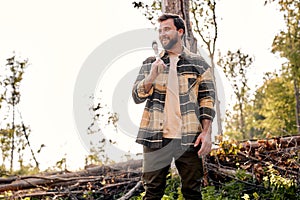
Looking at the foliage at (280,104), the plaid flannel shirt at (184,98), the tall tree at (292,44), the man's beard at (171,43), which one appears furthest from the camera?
the foliage at (280,104)

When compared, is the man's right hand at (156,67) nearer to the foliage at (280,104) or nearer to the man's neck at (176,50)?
the man's neck at (176,50)

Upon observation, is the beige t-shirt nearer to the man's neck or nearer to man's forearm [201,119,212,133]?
the man's neck

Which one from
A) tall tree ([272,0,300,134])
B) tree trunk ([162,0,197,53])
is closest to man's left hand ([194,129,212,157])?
tree trunk ([162,0,197,53])

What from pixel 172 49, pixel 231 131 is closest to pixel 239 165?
pixel 172 49

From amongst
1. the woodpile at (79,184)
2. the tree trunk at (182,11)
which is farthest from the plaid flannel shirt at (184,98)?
the woodpile at (79,184)

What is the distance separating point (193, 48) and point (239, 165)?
1.83 meters

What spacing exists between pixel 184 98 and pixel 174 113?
0.48 feet

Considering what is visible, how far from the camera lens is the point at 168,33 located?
3217 mm

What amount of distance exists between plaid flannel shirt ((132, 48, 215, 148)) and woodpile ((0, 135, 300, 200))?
1.97m

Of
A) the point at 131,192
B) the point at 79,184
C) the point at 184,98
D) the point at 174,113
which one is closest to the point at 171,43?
the point at 184,98

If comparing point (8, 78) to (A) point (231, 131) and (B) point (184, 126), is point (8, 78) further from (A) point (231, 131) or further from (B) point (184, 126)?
(A) point (231, 131)

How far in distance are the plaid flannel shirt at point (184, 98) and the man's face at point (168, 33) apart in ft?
0.48

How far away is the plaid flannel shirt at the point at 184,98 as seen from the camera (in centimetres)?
313

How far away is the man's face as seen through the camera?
3.22 meters
